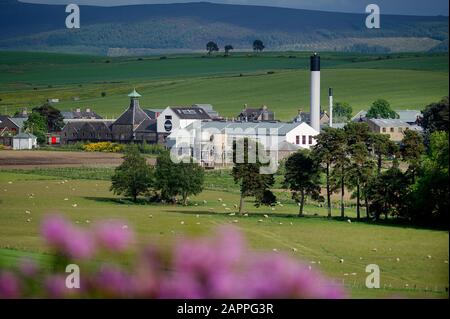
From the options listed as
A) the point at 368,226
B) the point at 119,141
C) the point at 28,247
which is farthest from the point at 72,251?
the point at 119,141

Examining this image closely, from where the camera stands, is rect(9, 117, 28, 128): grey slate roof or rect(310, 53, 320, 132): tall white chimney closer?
rect(310, 53, 320, 132): tall white chimney

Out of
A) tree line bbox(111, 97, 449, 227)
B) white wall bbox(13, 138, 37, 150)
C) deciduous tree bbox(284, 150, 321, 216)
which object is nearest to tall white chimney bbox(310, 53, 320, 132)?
white wall bbox(13, 138, 37, 150)

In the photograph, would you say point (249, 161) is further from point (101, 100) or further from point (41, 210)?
point (101, 100)

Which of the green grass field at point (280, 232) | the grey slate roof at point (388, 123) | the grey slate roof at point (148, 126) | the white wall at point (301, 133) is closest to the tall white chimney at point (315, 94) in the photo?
the white wall at point (301, 133)

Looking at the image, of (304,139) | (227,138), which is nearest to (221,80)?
(304,139)

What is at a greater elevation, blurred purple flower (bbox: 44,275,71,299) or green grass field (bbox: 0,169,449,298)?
blurred purple flower (bbox: 44,275,71,299)

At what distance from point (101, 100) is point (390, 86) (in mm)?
37211

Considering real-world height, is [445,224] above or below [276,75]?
below

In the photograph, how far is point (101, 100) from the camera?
151500 millimetres

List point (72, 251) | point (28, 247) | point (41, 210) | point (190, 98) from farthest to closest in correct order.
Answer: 1. point (190, 98)
2. point (41, 210)
3. point (28, 247)
4. point (72, 251)

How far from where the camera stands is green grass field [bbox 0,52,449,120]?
143625mm

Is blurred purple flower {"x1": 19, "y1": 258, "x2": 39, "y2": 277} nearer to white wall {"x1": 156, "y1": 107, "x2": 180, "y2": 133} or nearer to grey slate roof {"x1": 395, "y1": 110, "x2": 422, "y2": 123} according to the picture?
white wall {"x1": 156, "y1": 107, "x2": 180, "y2": 133}

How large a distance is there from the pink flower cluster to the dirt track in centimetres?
7036

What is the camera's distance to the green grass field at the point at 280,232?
30.2 meters
